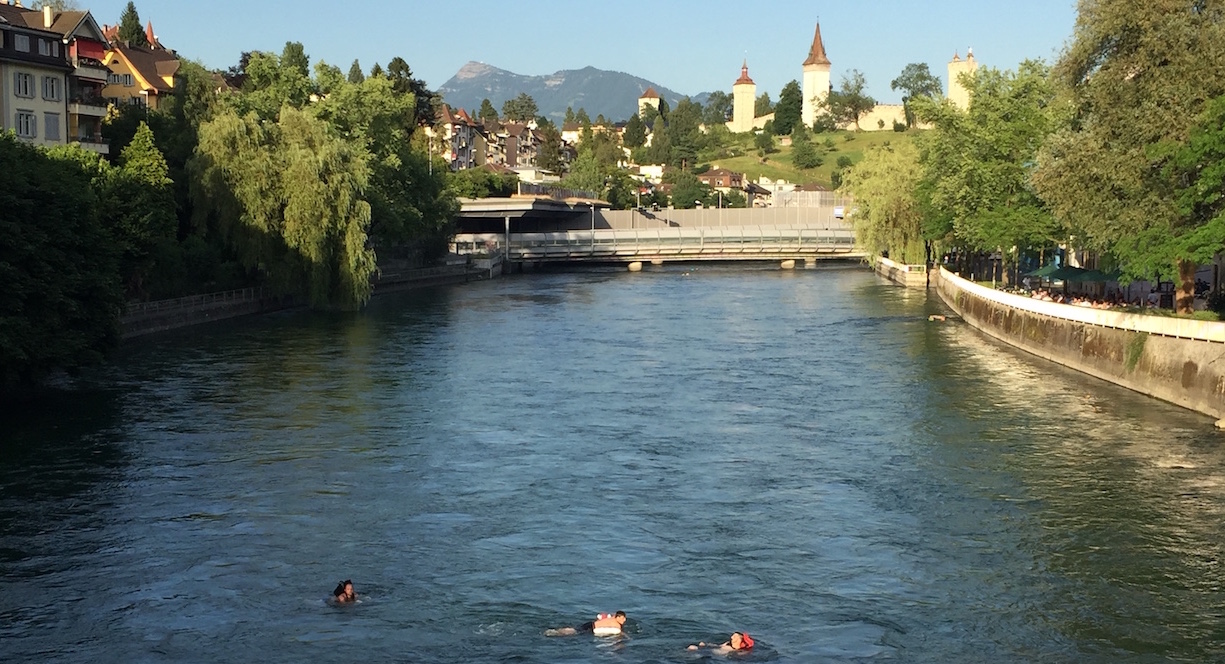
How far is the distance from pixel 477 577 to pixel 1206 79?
1373 inches

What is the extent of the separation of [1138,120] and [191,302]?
45.1 metres

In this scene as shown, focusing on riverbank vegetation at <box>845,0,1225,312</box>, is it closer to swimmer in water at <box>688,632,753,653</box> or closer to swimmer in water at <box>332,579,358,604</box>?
swimmer in water at <box>688,632,753,653</box>

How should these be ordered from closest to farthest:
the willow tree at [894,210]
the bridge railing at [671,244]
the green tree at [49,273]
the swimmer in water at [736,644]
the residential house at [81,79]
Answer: the swimmer in water at [736,644] → the green tree at [49,273] → the residential house at [81,79] → the willow tree at [894,210] → the bridge railing at [671,244]

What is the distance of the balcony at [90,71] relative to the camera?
89250 millimetres

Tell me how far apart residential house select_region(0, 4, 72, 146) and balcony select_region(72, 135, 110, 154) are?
4.61ft

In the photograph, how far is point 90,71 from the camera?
90688mm

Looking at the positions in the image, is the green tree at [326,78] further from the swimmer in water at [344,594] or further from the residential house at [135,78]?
the swimmer in water at [344,594]

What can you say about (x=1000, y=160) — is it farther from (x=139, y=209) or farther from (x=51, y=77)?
(x=51, y=77)

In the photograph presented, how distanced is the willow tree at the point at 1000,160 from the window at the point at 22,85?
52.4 m

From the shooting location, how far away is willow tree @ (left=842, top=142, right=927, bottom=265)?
113 metres

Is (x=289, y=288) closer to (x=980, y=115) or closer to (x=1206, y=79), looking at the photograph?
(x=980, y=115)

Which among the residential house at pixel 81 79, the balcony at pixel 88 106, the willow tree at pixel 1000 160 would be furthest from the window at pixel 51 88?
the willow tree at pixel 1000 160

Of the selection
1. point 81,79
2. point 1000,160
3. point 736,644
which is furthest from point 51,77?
point 736,644

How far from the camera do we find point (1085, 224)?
5541 cm
